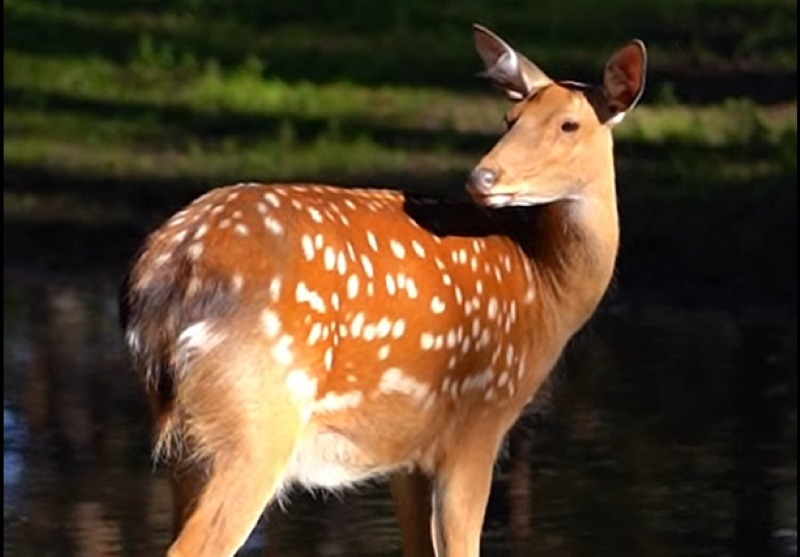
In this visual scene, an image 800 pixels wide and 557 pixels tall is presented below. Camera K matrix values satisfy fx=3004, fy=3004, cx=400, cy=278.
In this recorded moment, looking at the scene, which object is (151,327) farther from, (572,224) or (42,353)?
(42,353)

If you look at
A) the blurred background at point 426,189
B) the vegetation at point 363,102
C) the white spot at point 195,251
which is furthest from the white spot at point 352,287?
the vegetation at point 363,102

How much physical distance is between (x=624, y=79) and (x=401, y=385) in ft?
3.99

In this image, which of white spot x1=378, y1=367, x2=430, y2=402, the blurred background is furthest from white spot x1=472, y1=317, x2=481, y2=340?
the blurred background

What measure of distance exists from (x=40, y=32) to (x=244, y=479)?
18.0m

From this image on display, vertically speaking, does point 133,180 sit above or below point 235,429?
below

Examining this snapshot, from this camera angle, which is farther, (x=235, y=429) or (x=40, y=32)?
(x=40, y=32)

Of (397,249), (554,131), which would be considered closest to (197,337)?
(397,249)

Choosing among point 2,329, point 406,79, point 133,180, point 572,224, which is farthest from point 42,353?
point 406,79

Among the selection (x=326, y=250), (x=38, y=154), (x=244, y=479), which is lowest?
(x=38, y=154)

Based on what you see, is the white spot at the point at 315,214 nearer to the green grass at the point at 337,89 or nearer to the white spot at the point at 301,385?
the white spot at the point at 301,385

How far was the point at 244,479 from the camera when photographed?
823 cm

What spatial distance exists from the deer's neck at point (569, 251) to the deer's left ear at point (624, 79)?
0.32 m

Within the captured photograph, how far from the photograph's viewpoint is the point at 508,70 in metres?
9.22

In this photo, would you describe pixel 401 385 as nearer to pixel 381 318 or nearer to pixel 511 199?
pixel 381 318
